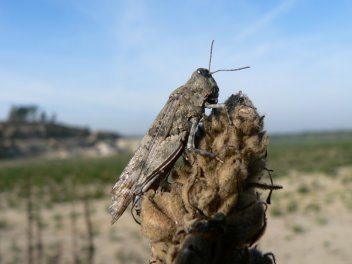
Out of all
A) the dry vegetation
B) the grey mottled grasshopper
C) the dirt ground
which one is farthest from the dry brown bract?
the dirt ground

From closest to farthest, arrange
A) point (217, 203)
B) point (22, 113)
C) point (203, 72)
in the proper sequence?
1. point (217, 203)
2. point (203, 72)
3. point (22, 113)

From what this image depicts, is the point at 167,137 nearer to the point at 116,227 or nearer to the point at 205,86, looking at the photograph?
the point at 205,86

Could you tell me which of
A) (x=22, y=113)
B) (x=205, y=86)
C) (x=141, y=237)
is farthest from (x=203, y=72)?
(x=22, y=113)

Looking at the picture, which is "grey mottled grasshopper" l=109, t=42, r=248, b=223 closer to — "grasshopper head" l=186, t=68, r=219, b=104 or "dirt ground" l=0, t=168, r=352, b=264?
"grasshopper head" l=186, t=68, r=219, b=104

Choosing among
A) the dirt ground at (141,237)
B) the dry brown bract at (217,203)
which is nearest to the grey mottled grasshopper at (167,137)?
the dry brown bract at (217,203)

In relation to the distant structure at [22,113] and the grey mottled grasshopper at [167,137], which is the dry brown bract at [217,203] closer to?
the grey mottled grasshopper at [167,137]

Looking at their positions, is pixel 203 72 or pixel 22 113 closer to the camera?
pixel 203 72

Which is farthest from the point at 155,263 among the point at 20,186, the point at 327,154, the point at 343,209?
the point at 327,154
